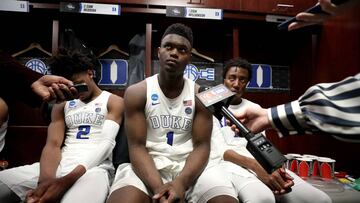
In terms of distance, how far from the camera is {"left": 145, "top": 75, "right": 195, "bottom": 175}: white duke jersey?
1.19m

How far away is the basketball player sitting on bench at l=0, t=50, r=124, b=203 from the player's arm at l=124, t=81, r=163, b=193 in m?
0.18

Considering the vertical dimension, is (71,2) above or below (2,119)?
above

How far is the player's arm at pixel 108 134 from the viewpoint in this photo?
1.24m

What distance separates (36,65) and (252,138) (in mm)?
1887

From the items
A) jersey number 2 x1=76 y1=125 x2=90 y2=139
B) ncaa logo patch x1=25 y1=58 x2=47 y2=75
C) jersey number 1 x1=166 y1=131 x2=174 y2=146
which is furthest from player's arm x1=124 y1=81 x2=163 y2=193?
ncaa logo patch x1=25 y1=58 x2=47 y2=75

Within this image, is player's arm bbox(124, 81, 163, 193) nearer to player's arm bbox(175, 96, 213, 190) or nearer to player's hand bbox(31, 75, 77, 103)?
player's arm bbox(175, 96, 213, 190)

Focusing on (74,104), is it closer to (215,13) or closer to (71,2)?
(71,2)

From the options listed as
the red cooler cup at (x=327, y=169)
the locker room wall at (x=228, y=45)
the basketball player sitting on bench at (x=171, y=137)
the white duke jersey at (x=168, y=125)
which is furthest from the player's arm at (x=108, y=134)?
the red cooler cup at (x=327, y=169)

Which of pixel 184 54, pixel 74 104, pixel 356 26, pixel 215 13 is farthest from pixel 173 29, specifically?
pixel 356 26

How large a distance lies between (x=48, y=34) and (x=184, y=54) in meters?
1.33

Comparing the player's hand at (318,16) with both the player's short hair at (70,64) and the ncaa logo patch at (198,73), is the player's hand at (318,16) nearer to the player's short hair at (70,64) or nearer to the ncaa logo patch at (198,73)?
the player's short hair at (70,64)

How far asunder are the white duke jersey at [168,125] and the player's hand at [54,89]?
1.31ft

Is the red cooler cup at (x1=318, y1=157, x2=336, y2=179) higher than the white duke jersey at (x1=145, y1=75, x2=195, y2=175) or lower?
lower

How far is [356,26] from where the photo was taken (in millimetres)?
1559
